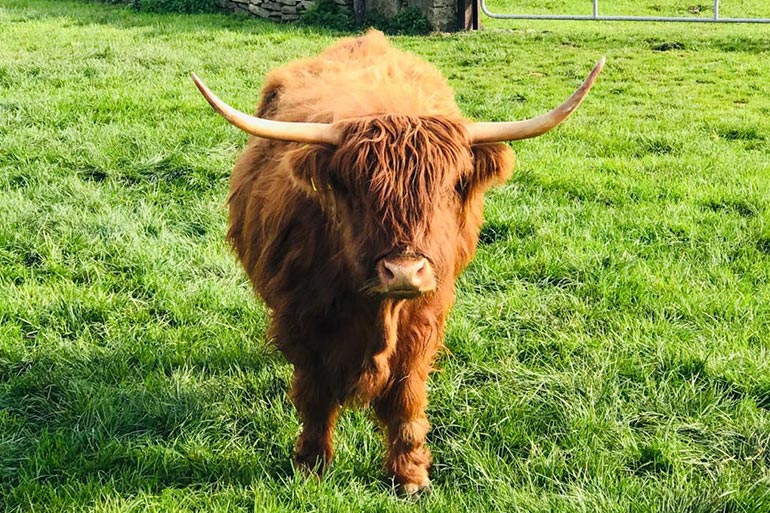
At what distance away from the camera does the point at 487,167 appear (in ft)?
8.29

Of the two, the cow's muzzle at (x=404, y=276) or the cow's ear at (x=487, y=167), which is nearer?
the cow's muzzle at (x=404, y=276)

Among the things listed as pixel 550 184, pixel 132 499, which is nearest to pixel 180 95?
pixel 550 184

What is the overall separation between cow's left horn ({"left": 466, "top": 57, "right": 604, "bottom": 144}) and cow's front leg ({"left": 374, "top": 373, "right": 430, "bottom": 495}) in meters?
0.97

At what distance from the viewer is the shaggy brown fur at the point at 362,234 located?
89.6 inches

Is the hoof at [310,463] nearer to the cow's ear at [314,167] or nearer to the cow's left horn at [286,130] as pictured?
the cow's ear at [314,167]

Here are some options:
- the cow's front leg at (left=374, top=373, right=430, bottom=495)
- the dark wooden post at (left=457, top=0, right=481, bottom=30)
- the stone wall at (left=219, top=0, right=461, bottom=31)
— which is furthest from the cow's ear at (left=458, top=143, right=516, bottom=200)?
the dark wooden post at (left=457, top=0, right=481, bottom=30)

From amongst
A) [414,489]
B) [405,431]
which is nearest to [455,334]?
[405,431]

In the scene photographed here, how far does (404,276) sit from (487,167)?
0.62 m

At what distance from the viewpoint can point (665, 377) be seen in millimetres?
3396

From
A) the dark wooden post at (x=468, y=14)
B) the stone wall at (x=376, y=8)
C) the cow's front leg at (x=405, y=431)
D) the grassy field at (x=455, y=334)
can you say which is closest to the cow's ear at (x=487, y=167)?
the cow's front leg at (x=405, y=431)

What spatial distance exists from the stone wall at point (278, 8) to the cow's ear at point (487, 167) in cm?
1109

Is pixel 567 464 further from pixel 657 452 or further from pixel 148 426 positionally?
pixel 148 426

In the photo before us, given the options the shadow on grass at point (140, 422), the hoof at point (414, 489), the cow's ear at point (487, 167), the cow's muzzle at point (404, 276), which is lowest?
the hoof at point (414, 489)

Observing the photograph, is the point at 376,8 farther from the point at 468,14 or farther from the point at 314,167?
the point at 314,167
